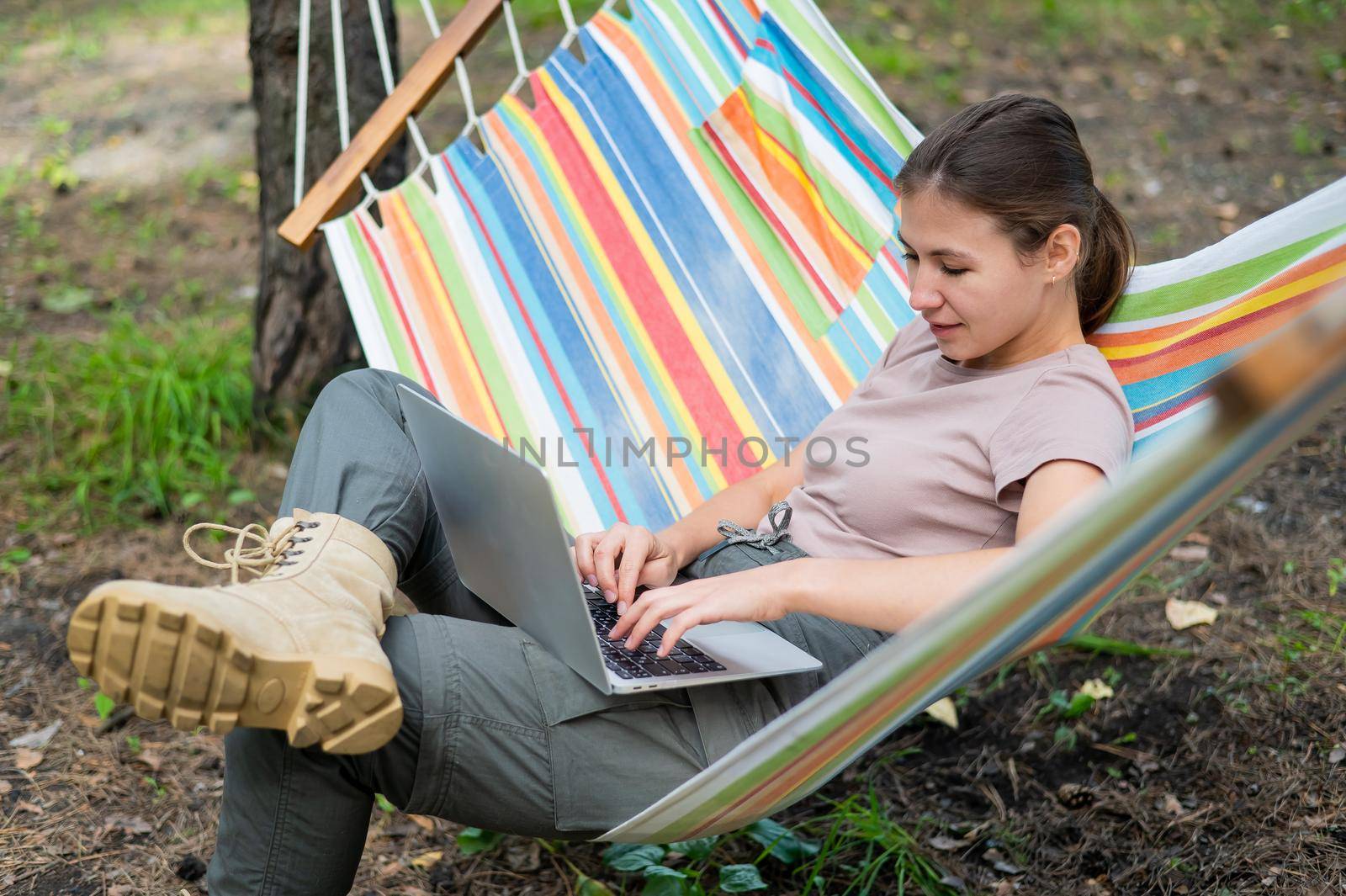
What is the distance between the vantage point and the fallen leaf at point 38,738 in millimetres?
1825

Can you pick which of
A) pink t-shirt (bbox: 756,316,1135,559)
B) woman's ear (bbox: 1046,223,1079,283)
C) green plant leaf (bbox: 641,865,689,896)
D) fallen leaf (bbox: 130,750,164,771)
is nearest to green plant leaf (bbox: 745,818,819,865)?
green plant leaf (bbox: 641,865,689,896)

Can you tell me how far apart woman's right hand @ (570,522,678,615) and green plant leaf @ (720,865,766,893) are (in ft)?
1.37

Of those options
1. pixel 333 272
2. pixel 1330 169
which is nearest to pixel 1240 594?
pixel 333 272

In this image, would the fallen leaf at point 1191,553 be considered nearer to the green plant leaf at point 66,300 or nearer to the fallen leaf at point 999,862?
the fallen leaf at point 999,862

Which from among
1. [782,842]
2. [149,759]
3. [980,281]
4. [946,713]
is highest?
[980,281]

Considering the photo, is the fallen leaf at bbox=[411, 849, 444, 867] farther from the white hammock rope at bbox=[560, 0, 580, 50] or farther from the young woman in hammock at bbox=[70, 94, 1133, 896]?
the white hammock rope at bbox=[560, 0, 580, 50]

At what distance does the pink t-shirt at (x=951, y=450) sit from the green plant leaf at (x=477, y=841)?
66 centimetres

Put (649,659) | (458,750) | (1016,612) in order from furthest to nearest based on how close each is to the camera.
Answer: (649,659)
(458,750)
(1016,612)

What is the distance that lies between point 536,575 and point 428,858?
0.74 metres

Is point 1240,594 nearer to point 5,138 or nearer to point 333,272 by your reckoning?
point 333,272

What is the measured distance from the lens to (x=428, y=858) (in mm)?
1690

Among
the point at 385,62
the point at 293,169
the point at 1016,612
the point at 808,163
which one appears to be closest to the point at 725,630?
the point at 1016,612

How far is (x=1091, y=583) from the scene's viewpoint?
3.04 ft

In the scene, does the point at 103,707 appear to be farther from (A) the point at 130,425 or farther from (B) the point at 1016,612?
(B) the point at 1016,612
